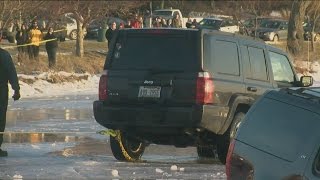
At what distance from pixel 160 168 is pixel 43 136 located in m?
4.51

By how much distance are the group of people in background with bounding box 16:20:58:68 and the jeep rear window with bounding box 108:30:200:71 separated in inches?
672

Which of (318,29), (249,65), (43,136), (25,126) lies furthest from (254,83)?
(318,29)

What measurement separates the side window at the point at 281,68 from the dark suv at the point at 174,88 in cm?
86

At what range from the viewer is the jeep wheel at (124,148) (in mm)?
12656

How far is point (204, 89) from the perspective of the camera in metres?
11.8

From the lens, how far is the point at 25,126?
17.3 meters

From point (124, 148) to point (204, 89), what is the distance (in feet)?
5.55

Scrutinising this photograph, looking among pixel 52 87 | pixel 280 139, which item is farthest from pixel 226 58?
pixel 52 87

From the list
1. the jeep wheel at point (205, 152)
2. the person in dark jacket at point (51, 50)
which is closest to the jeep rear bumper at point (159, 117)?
the jeep wheel at point (205, 152)

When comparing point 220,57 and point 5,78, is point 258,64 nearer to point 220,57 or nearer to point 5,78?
point 220,57

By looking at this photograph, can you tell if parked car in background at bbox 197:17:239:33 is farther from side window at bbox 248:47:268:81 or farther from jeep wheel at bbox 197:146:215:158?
side window at bbox 248:47:268:81

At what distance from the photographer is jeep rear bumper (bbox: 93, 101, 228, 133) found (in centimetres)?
1170

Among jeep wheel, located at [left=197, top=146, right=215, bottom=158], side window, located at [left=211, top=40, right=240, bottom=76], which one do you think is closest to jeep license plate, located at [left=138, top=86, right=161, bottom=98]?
side window, located at [left=211, top=40, right=240, bottom=76]

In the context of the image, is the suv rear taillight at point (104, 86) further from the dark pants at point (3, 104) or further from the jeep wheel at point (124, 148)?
the dark pants at point (3, 104)
